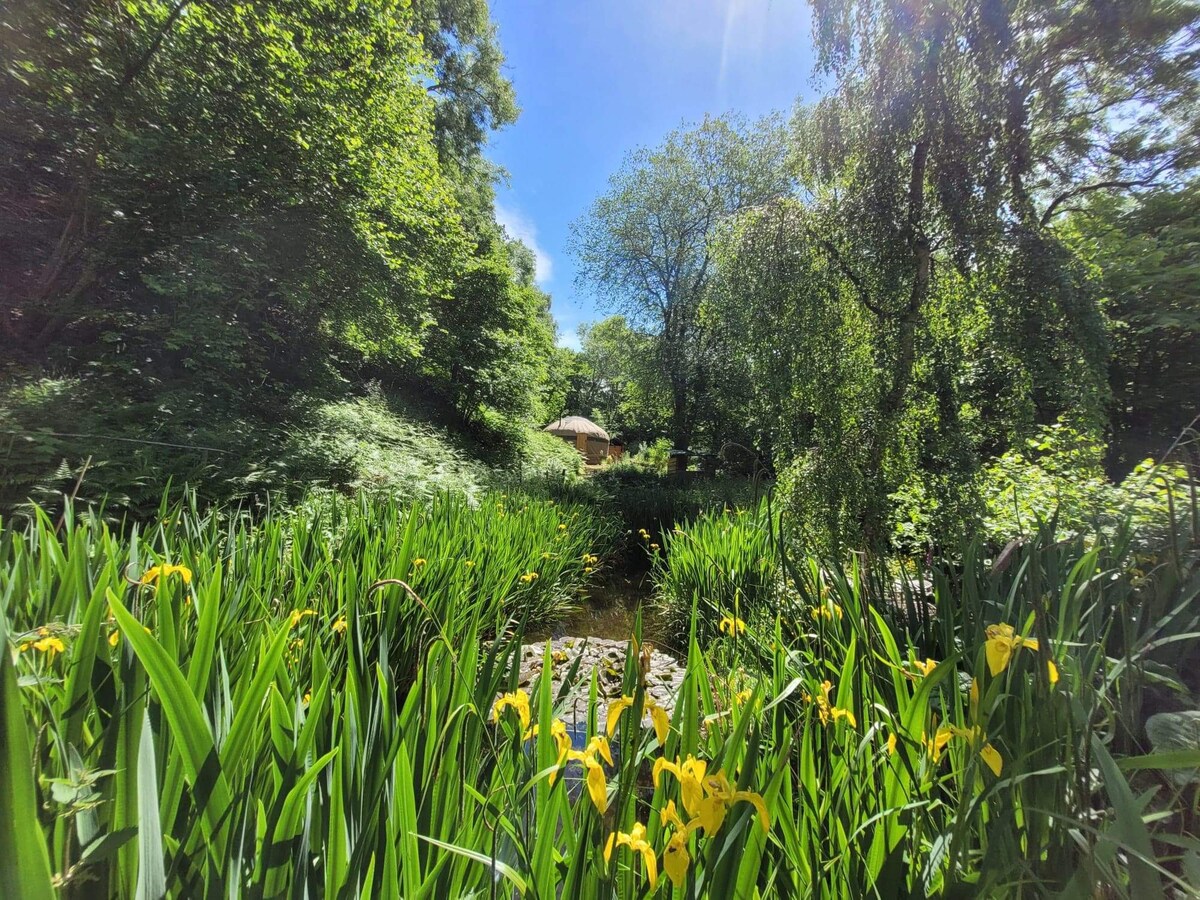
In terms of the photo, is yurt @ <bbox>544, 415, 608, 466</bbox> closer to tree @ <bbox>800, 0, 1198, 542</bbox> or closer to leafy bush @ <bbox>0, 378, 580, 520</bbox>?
leafy bush @ <bbox>0, 378, 580, 520</bbox>

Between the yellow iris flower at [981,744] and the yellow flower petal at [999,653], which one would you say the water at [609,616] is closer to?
the yellow iris flower at [981,744]

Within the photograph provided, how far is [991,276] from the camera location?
124 inches

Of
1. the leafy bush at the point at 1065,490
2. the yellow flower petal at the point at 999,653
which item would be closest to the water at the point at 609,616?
the leafy bush at the point at 1065,490

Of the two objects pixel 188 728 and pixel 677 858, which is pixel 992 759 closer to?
pixel 677 858

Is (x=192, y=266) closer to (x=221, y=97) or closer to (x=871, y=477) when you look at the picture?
(x=221, y=97)

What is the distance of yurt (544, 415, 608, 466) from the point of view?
19984 mm

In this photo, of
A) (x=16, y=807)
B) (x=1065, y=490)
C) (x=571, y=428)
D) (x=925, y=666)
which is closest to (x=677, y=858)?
(x=16, y=807)

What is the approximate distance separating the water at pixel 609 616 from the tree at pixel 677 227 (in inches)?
310

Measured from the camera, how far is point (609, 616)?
4.29m

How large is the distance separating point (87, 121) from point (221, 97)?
51.4 inches

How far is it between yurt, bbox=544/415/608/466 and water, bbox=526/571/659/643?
14.5 m

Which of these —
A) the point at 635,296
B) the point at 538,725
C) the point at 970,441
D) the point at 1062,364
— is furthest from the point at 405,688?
the point at 635,296

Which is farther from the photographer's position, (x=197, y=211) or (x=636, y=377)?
(x=636, y=377)

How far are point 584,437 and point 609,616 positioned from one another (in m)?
16.2
